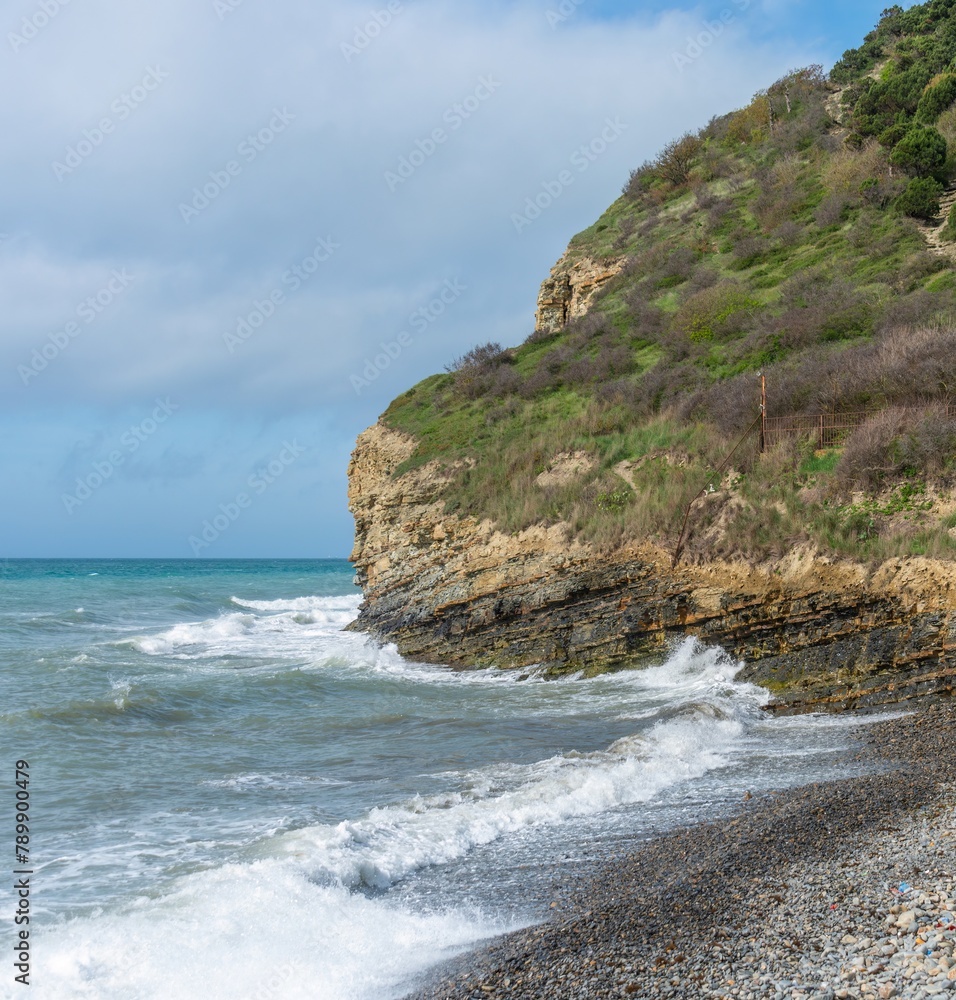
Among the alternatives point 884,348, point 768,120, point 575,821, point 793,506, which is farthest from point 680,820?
point 768,120

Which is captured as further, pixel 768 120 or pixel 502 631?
pixel 768 120

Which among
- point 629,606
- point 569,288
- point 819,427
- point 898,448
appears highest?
point 569,288

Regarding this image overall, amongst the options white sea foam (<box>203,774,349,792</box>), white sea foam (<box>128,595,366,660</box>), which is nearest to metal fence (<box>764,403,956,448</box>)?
white sea foam (<box>128,595,366,660</box>)

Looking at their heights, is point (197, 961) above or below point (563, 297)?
below

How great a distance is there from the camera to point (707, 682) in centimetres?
1672

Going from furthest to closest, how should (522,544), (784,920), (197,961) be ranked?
(522,544)
(197,961)
(784,920)

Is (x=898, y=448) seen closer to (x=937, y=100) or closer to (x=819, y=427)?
(x=819, y=427)

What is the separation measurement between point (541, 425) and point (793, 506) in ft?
39.9

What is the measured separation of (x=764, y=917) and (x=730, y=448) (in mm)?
17011

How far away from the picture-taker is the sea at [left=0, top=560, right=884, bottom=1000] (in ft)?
21.9

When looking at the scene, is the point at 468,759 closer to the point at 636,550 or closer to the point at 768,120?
the point at 636,550

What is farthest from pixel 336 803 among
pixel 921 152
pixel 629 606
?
pixel 921 152

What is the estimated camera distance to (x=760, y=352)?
27594 millimetres

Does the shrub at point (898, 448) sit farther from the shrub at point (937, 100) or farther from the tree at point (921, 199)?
the shrub at point (937, 100)
